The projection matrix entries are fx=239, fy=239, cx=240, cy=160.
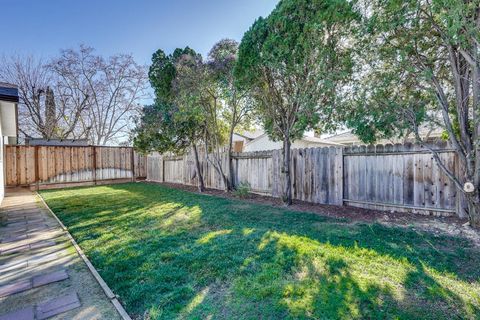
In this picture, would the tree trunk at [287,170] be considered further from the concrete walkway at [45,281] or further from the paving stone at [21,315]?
the paving stone at [21,315]

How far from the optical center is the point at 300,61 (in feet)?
18.5

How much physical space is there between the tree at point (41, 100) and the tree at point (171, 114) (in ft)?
46.1

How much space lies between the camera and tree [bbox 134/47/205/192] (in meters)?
8.68

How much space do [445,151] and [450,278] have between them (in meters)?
2.95

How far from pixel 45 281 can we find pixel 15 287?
0.87 ft

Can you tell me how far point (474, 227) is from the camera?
155 inches

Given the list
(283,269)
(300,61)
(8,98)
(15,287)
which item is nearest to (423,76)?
(300,61)

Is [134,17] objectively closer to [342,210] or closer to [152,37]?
[152,37]

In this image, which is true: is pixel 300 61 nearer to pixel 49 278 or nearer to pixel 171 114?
pixel 171 114

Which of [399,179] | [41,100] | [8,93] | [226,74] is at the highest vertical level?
[41,100]

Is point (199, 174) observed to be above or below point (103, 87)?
below

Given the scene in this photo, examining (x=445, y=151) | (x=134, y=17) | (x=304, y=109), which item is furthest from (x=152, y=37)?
(x=445, y=151)

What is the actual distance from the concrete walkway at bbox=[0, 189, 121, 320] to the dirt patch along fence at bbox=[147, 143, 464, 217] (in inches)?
214

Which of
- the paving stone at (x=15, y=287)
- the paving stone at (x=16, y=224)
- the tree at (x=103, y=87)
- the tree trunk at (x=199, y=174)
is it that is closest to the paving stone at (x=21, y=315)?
the paving stone at (x=15, y=287)
